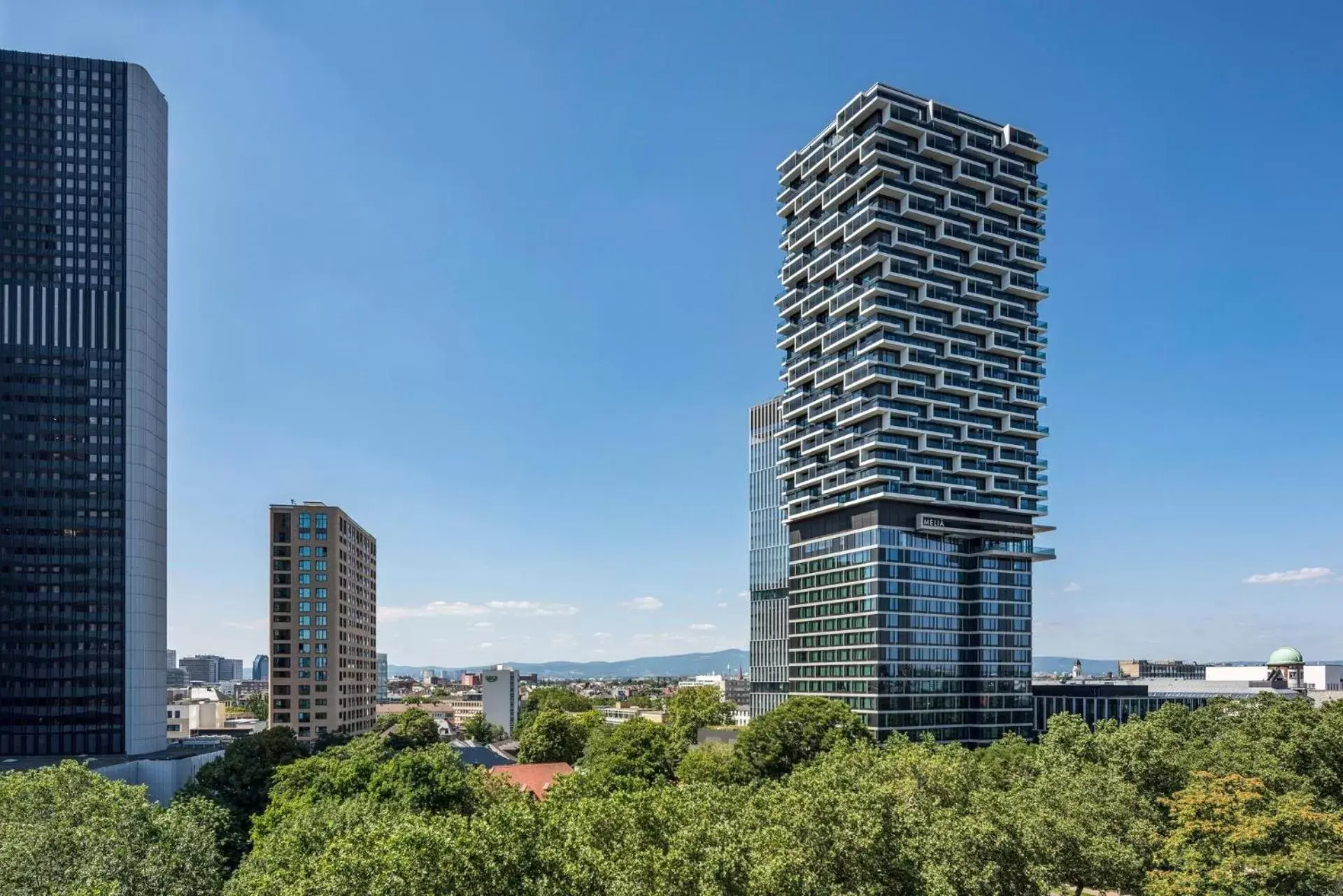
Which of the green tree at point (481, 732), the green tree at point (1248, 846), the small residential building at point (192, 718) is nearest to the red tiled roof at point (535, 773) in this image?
the green tree at point (1248, 846)

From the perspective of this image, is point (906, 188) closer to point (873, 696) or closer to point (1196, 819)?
point (873, 696)

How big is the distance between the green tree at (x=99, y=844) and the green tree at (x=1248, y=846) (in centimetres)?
4894

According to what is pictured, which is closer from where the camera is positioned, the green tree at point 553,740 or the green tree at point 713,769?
the green tree at point 713,769

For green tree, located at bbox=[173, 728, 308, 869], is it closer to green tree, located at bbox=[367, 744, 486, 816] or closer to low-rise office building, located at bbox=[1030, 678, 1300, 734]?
green tree, located at bbox=[367, 744, 486, 816]

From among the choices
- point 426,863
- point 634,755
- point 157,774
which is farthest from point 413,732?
point 426,863

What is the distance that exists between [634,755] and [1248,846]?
182 ft

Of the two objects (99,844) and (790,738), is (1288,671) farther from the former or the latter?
(99,844)

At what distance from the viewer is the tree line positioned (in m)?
37.3

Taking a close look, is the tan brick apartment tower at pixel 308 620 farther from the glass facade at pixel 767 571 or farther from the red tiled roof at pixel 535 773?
the glass facade at pixel 767 571

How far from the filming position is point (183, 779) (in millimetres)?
99750

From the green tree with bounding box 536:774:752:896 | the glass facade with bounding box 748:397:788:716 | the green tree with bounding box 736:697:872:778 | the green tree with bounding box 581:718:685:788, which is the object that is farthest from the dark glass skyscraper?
the glass facade with bounding box 748:397:788:716

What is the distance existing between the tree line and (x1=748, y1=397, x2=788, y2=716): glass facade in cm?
9417

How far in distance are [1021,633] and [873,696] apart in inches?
1088

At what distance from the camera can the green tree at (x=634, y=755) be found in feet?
258
